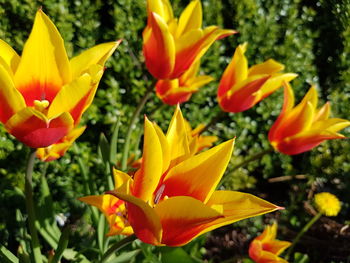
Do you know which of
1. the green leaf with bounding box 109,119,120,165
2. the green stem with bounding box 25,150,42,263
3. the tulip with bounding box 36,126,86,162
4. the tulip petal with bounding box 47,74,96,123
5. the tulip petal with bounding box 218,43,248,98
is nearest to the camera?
the tulip petal with bounding box 47,74,96,123

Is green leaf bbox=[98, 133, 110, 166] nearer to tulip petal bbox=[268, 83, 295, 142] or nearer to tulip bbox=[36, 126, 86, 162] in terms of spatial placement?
tulip bbox=[36, 126, 86, 162]

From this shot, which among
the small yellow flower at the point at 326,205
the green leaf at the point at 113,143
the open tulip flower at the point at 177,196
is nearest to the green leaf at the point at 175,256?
the green leaf at the point at 113,143

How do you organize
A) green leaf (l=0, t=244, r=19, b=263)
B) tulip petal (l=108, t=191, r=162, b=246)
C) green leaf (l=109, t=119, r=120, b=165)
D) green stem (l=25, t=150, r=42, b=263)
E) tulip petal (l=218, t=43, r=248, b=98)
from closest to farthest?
tulip petal (l=108, t=191, r=162, b=246) → green stem (l=25, t=150, r=42, b=263) → green leaf (l=0, t=244, r=19, b=263) → tulip petal (l=218, t=43, r=248, b=98) → green leaf (l=109, t=119, r=120, b=165)

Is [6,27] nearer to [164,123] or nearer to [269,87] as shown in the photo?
[164,123]

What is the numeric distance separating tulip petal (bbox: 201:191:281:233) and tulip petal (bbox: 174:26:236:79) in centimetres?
48

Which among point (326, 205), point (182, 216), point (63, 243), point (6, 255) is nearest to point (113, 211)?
point (63, 243)

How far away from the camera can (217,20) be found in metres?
2.50

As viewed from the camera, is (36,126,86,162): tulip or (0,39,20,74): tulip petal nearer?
(0,39,20,74): tulip petal

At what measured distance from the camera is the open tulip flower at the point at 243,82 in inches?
52.7

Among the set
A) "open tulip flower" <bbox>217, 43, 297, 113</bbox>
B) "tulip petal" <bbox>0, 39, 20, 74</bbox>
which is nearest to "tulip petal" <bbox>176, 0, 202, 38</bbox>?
"open tulip flower" <bbox>217, 43, 297, 113</bbox>

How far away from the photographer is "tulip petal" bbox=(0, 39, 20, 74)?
2.83ft

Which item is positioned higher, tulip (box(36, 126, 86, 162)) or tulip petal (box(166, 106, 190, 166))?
tulip petal (box(166, 106, 190, 166))

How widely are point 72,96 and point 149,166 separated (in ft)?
0.60

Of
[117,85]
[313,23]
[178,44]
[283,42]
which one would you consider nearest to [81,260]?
[178,44]
